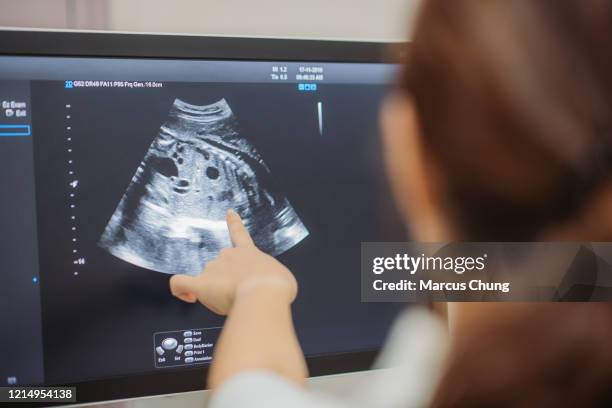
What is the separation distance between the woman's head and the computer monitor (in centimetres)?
37

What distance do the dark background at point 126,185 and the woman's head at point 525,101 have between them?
370 mm

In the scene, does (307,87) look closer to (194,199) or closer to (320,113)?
(320,113)

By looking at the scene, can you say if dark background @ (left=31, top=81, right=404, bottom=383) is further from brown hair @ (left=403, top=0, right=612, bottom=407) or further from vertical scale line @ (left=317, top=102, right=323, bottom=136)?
brown hair @ (left=403, top=0, right=612, bottom=407)

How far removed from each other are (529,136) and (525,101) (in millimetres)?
19

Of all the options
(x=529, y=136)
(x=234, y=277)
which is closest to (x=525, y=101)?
(x=529, y=136)

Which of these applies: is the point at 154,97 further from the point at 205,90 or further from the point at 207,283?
the point at 207,283

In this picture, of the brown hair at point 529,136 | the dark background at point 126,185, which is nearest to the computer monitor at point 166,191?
the dark background at point 126,185

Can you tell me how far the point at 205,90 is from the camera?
670 millimetres

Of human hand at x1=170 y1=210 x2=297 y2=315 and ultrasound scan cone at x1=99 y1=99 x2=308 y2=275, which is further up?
ultrasound scan cone at x1=99 y1=99 x2=308 y2=275

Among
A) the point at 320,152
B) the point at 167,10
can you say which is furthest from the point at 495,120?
the point at 167,10

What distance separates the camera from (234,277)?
648mm

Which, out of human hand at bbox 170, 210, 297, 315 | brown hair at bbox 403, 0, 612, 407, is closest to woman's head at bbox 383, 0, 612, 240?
brown hair at bbox 403, 0, 612, 407

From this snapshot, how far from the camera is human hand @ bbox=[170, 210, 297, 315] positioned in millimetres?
645

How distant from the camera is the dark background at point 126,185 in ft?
2.04
